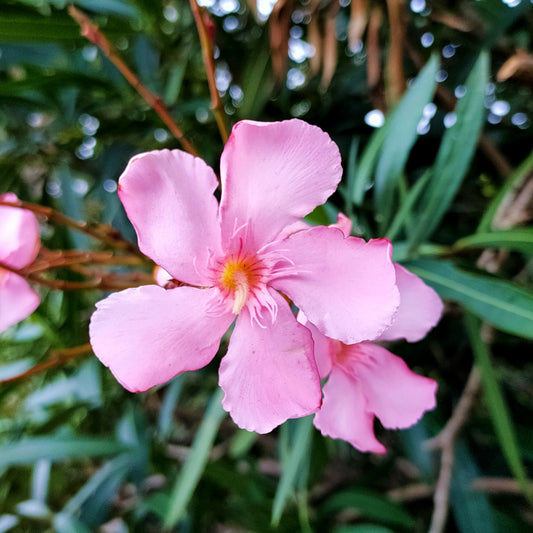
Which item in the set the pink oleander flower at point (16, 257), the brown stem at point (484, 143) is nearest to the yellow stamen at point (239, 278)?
the pink oleander flower at point (16, 257)

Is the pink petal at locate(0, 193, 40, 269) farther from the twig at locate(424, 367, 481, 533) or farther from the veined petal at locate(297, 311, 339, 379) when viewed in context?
the twig at locate(424, 367, 481, 533)

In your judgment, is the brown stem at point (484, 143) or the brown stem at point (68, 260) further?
the brown stem at point (484, 143)

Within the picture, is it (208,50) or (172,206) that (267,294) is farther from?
(208,50)

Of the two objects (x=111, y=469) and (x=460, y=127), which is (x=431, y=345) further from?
(x=111, y=469)

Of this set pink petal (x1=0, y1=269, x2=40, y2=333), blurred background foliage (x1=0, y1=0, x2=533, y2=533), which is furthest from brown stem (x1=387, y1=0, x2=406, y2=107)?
pink petal (x1=0, y1=269, x2=40, y2=333)

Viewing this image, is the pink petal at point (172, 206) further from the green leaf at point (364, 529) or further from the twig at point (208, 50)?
the green leaf at point (364, 529)

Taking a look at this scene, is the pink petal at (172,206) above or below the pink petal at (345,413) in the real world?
above

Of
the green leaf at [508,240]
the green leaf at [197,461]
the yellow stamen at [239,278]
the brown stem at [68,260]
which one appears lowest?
the green leaf at [197,461]
